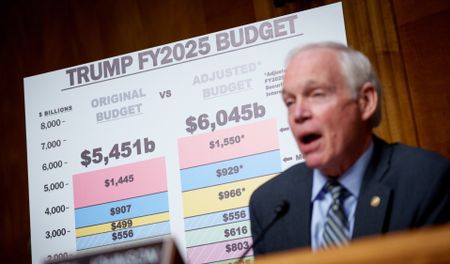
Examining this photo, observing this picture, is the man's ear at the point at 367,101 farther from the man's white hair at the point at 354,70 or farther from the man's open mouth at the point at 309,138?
the man's open mouth at the point at 309,138

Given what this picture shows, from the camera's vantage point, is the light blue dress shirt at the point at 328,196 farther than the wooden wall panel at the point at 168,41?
No

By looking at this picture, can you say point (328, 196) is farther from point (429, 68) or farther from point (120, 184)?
point (120, 184)

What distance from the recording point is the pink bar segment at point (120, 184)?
282cm

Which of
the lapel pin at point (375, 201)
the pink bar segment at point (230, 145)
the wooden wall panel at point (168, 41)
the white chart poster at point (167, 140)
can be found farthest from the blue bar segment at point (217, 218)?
the lapel pin at point (375, 201)

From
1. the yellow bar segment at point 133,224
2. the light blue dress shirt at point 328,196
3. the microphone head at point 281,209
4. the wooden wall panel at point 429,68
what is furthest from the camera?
the yellow bar segment at point 133,224

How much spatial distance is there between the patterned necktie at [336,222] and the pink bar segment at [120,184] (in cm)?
122

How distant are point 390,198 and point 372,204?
5 centimetres

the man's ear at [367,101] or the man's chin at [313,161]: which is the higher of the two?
the man's ear at [367,101]

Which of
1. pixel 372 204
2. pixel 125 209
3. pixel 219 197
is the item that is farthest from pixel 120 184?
pixel 372 204

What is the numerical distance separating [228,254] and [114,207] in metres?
0.59

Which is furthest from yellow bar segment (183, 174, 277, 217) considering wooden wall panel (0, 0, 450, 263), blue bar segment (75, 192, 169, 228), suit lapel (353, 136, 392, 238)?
suit lapel (353, 136, 392, 238)

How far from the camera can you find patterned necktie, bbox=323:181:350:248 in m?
1.61

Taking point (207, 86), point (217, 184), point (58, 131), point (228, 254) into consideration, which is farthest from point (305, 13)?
point (58, 131)

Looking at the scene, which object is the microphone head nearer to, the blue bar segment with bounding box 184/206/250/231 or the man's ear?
the man's ear
